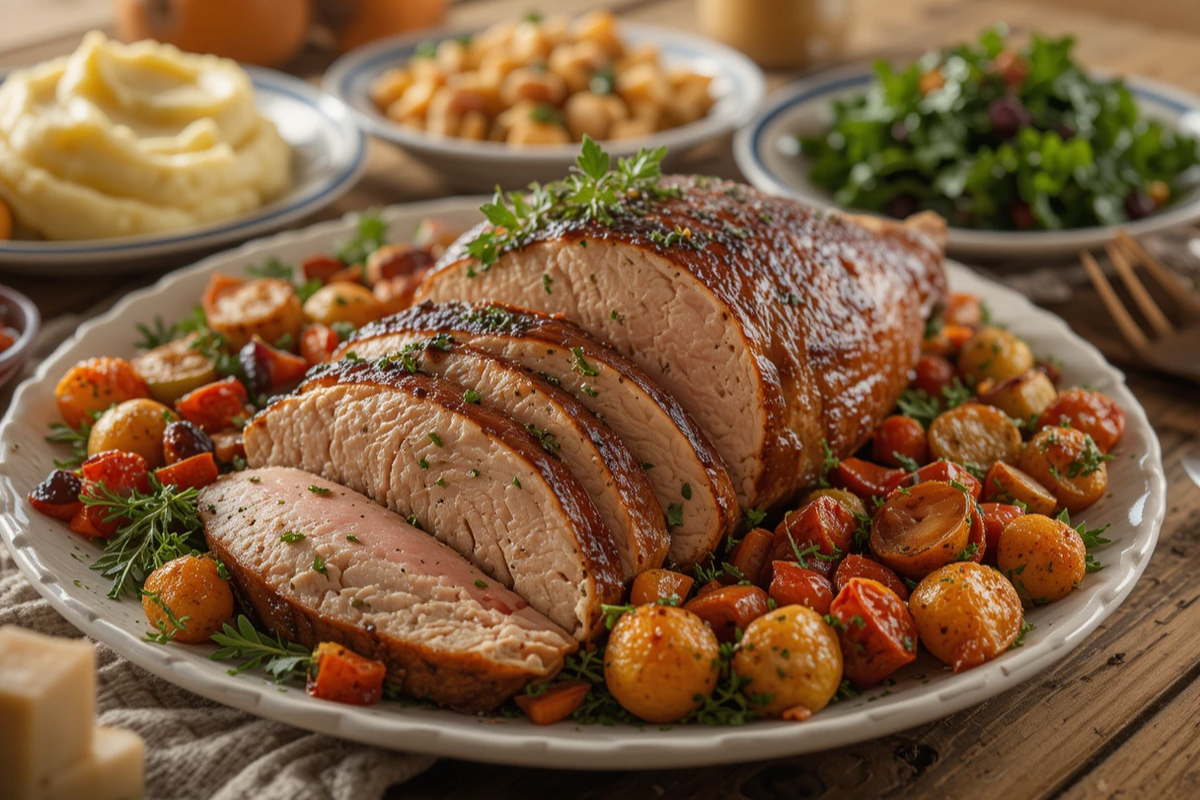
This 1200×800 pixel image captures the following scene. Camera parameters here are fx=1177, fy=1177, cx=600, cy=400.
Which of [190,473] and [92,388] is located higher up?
[92,388]

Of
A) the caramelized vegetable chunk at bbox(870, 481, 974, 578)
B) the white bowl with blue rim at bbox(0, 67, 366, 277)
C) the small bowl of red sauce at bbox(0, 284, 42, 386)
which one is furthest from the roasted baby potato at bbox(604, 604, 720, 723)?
the white bowl with blue rim at bbox(0, 67, 366, 277)

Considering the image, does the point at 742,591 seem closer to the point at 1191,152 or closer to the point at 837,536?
the point at 837,536

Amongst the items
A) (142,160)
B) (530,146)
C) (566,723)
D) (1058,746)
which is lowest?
(1058,746)

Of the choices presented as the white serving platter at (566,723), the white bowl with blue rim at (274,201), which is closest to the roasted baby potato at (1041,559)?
the white serving platter at (566,723)

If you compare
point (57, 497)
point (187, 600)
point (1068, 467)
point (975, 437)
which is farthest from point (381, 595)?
→ point (1068, 467)

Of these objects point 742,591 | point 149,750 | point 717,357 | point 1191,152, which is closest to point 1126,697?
point 742,591

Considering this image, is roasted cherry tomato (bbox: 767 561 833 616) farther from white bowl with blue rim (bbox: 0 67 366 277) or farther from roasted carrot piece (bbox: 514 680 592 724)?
white bowl with blue rim (bbox: 0 67 366 277)

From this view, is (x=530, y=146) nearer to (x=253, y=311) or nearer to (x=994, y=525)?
(x=253, y=311)
